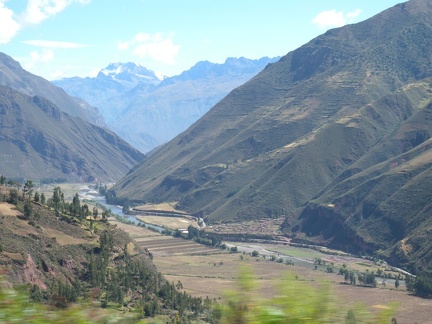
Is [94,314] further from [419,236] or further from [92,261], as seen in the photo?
[419,236]


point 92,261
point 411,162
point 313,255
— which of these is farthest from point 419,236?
point 92,261

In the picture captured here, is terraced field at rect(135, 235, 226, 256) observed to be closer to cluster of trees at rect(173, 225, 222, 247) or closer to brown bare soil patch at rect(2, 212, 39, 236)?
cluster of trees at rect(173, 225, 222, 247)

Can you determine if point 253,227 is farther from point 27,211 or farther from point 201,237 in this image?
point 27,211

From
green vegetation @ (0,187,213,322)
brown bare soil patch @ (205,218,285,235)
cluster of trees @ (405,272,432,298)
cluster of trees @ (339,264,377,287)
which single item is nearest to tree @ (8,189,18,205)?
green vegetation @ (0,187,213,322)

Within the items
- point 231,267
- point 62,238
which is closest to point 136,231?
point 231,267

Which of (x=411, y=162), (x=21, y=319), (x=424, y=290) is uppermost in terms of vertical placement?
(x=411, y=162)

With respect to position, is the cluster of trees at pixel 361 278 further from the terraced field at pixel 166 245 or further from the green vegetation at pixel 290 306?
the green vegetation at pixel 290 306

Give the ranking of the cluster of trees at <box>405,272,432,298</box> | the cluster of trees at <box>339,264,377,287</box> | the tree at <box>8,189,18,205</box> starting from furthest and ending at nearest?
the cluster of trees at <box>339,264,377,287</box>, the cluster of trees at <box>405,272,432,298</box>, the tree at <box>8,189,18,205</box>

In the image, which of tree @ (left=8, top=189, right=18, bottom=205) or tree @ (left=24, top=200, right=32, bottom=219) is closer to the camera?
tree @ (left=24, top=200, right=32, bottom=219)

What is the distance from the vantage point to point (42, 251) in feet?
287

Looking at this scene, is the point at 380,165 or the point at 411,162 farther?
the point at 380,165

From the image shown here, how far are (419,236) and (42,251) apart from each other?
8961cm

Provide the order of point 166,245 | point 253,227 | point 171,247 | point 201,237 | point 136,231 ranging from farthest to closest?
1. point 253,227
2. point 136,231
3. point 201,237
4. point 166,245
5. point 171,247

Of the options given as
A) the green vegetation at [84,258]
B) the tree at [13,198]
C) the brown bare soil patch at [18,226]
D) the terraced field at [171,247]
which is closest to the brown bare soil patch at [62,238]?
the green vegetation at [84,258]
